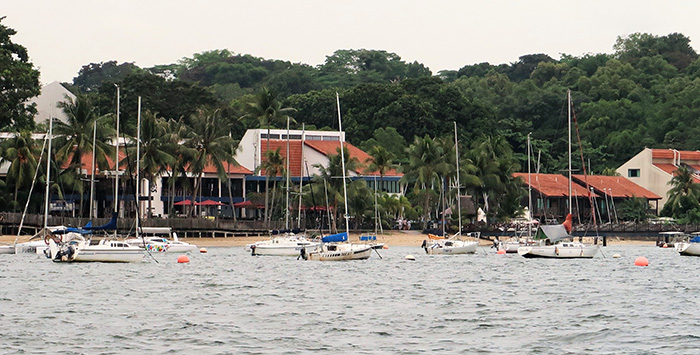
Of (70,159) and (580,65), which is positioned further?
(580,65)

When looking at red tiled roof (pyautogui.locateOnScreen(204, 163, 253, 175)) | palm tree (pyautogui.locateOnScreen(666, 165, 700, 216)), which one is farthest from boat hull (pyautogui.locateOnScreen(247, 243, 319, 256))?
A: palm tree (pyautogui.locateOnScreen(666, 165, 700, 216))

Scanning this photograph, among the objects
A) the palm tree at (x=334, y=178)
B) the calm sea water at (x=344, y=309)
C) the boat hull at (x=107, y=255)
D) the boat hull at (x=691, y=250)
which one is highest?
the palm tree at (x=334, y=178)

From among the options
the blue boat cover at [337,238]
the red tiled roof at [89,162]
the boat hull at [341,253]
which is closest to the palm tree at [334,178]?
the red tiled roof at [89,162]

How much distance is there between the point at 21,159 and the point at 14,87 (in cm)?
766

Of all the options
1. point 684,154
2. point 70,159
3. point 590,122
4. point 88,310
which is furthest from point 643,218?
point 88,310

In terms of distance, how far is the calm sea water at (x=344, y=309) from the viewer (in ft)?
100

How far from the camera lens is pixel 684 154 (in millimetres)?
138250

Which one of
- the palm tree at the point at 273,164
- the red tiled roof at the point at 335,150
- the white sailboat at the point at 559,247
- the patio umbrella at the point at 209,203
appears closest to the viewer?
the white sailboat at the point at 559,247

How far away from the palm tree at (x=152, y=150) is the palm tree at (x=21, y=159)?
795 centimetres

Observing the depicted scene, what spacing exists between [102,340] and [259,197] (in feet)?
249

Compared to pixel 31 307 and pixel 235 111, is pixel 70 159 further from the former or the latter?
pixel 31 307

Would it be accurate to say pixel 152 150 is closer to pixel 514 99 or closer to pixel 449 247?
pixel 449 247

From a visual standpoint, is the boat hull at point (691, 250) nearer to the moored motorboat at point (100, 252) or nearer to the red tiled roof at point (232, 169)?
the red tiled roof at point (232, 169)

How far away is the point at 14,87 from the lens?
3821 inches
